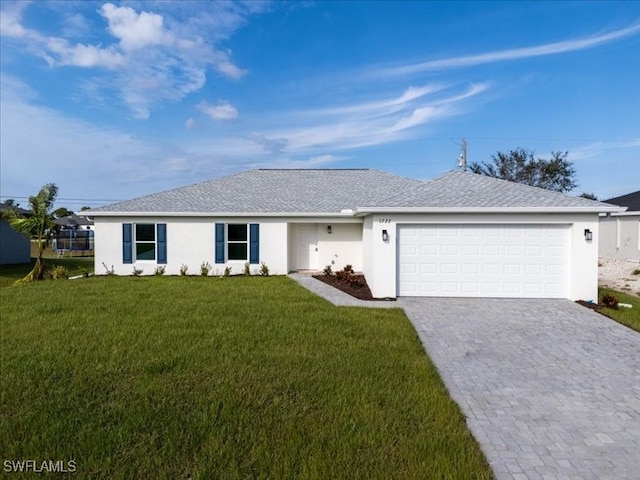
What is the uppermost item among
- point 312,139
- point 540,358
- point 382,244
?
point 312,139

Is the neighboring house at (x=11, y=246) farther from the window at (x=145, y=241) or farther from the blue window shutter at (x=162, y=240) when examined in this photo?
the blue window shutter at (x=162, y=240)

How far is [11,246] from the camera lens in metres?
25.3

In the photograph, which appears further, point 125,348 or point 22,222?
point 22,222

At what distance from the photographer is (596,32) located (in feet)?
45.8

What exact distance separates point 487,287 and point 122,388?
10.3 meters

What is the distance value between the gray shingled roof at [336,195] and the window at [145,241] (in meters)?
0.81

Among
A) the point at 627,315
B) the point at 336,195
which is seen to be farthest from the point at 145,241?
the point at 627,315

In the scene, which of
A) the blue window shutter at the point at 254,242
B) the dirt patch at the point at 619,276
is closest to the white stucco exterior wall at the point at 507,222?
the dirt patch at the point at 619,276

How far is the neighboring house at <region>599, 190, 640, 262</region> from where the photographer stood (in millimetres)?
21203

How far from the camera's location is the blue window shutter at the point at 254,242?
1661 cm

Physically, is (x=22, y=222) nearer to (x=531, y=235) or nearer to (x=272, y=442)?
(x=272, y=442)

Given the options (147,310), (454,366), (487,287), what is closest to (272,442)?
(454,366)

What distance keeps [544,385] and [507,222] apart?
23.4 feet

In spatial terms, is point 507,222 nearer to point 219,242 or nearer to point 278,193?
point 278,193
